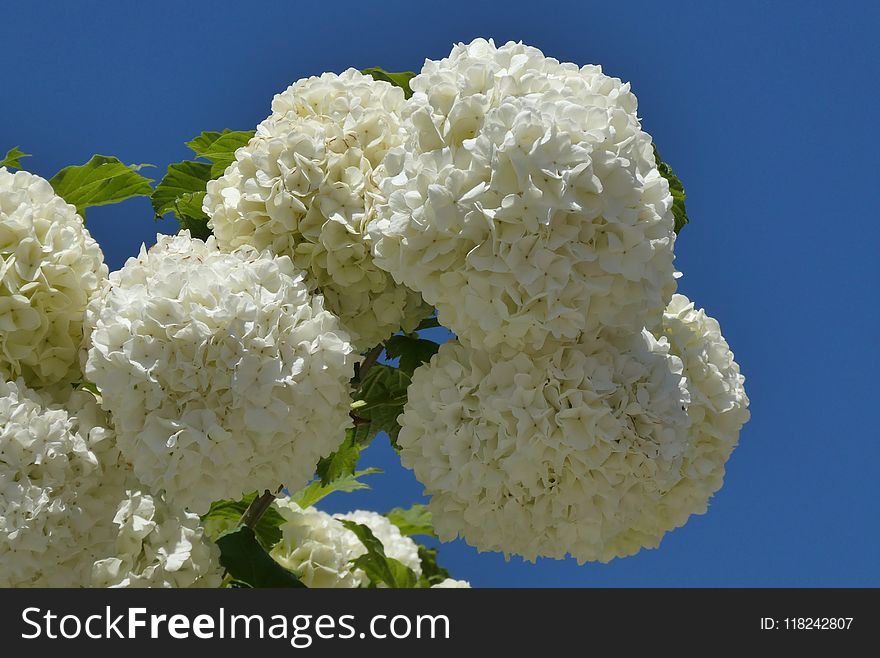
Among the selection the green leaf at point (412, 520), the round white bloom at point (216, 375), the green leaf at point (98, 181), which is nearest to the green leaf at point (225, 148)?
the green leaf at point (98, 181)

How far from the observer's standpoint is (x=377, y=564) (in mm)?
3383

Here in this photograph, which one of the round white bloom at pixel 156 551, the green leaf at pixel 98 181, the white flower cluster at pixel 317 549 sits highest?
the green leaf at pixel 98 181

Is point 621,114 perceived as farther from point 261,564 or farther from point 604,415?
point 261,564

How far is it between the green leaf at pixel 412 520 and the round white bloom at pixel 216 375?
215 centimetres

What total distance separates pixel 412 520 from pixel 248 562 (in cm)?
171

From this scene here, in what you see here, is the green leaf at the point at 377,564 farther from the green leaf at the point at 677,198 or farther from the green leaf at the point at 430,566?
the green leaf at the point at 677,198

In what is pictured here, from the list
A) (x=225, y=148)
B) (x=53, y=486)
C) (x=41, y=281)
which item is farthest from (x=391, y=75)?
(x=53, y=486)

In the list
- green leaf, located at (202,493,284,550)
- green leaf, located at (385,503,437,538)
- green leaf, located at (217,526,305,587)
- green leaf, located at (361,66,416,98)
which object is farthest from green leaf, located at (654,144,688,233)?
green leaf, located at (385,503,437,538)

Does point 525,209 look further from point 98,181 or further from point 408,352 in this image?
point 98,181

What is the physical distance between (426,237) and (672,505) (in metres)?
0.94

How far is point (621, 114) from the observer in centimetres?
241

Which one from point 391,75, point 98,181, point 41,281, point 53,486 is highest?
point 391,75

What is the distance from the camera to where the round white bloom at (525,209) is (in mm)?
2297

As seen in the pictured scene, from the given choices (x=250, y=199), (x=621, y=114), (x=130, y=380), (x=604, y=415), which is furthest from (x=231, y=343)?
(x=621, y=114)
